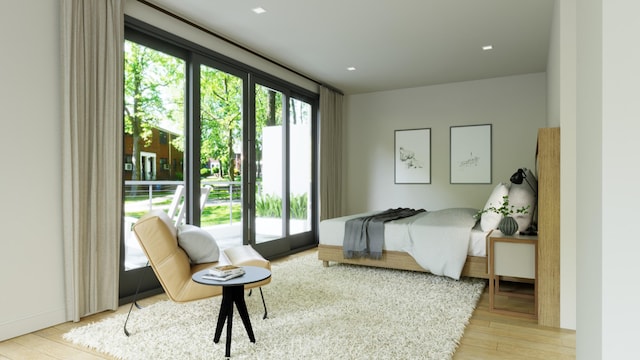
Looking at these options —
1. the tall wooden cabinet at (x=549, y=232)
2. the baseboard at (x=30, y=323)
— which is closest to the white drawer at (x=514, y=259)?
the tall wooden cabinet at (x=549, y=232)

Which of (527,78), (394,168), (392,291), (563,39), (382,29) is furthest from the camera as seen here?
(394,168)

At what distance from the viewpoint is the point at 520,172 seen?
3.48m

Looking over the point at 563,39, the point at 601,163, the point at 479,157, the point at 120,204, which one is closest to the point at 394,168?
the point at 479,157

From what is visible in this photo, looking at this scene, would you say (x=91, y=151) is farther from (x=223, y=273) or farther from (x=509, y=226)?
(x=509, y=226)

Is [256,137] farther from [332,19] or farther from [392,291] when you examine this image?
[392,291]

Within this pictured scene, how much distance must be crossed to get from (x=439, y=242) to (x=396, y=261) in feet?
1.78

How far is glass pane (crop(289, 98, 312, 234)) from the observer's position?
6078 millimetres

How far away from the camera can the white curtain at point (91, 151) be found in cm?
302

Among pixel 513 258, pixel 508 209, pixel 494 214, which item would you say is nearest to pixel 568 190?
pixel 513 258

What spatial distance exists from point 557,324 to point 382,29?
10.4 feet

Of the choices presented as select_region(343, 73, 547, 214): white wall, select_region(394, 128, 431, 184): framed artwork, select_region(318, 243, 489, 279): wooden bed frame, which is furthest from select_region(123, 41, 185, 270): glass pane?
select_region(394, 128, 431, 184): framed artwork

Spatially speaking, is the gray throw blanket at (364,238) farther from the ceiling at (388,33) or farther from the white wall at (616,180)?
the white wall at (616,180)

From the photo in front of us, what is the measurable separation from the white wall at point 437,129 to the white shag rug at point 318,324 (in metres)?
2.79

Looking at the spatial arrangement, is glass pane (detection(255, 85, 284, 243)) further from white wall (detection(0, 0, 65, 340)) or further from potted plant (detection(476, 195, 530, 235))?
potted plant (detection(476, 195, 530, 235))
